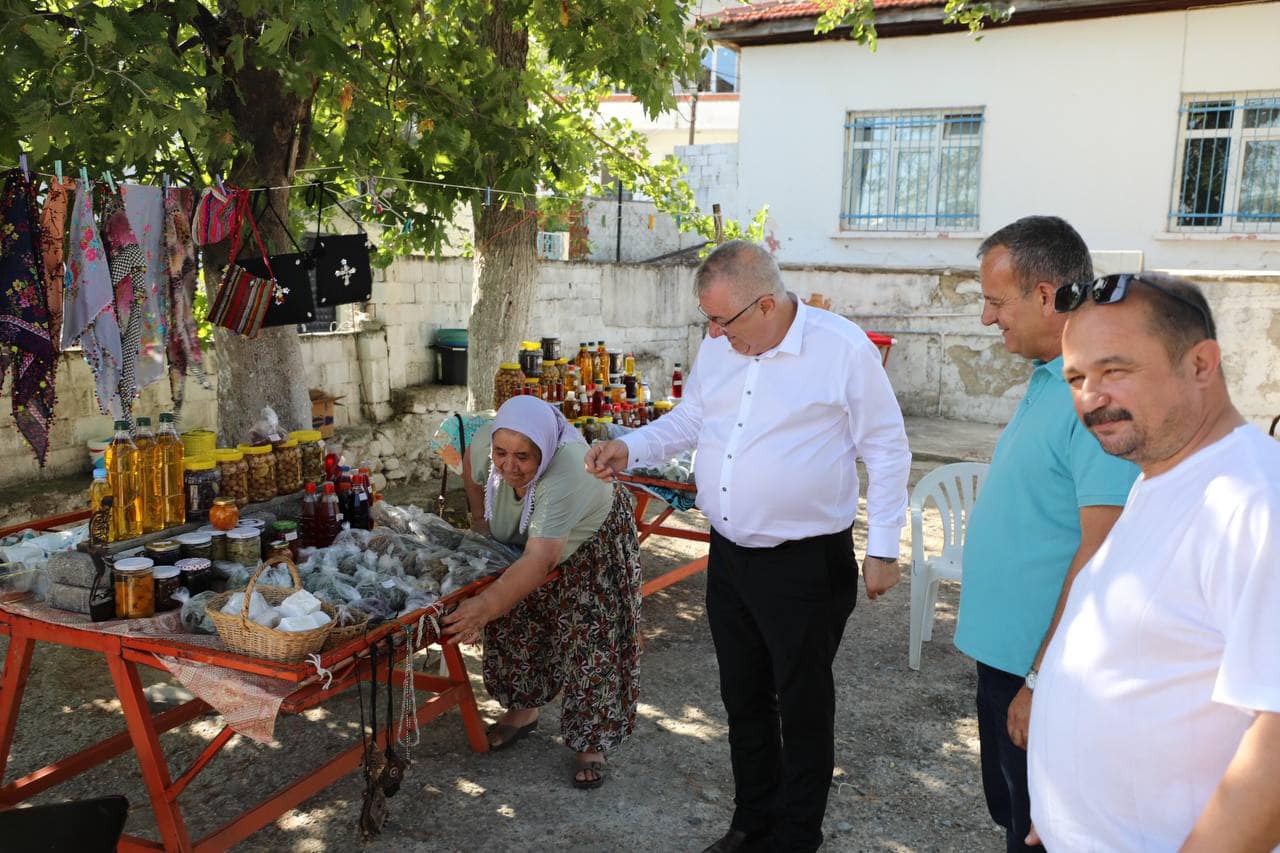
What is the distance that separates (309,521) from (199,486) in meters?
0.41

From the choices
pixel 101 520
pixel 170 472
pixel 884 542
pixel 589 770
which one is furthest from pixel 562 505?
pixel 101 520

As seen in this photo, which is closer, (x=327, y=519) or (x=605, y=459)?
(x=605, y=459)

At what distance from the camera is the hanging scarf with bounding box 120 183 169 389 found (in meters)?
3.87

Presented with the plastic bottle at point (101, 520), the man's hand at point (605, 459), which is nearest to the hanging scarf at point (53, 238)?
the plastic bottle at point (101, 520)

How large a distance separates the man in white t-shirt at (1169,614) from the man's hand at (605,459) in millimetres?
1808

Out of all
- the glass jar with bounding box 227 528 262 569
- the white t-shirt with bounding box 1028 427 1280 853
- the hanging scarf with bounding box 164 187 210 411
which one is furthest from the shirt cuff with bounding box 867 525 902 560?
the hanging scarf with bounding box 164 187 210 411

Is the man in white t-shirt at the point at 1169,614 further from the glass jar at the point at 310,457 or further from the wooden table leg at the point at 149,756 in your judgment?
the glass jar at the point at 310,457

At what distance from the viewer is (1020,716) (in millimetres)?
2180

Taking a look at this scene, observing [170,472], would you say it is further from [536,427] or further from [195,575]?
[536,427]

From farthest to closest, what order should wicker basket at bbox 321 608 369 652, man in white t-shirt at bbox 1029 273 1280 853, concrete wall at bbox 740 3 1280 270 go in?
concrete wall at bbox 740 3 1280 270, wicker basket at bbox 321 608 369 652, man in white t-shirt at bbox 1029 273 1280 853

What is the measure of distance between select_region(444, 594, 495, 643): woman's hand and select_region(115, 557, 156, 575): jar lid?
2.99ft

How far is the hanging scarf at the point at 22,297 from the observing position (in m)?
3.56

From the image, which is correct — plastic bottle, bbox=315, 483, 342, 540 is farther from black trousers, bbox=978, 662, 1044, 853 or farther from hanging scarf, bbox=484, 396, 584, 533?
black trousers, bbox=978, 662, 1044, 853

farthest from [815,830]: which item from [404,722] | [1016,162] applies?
[1016,162]
